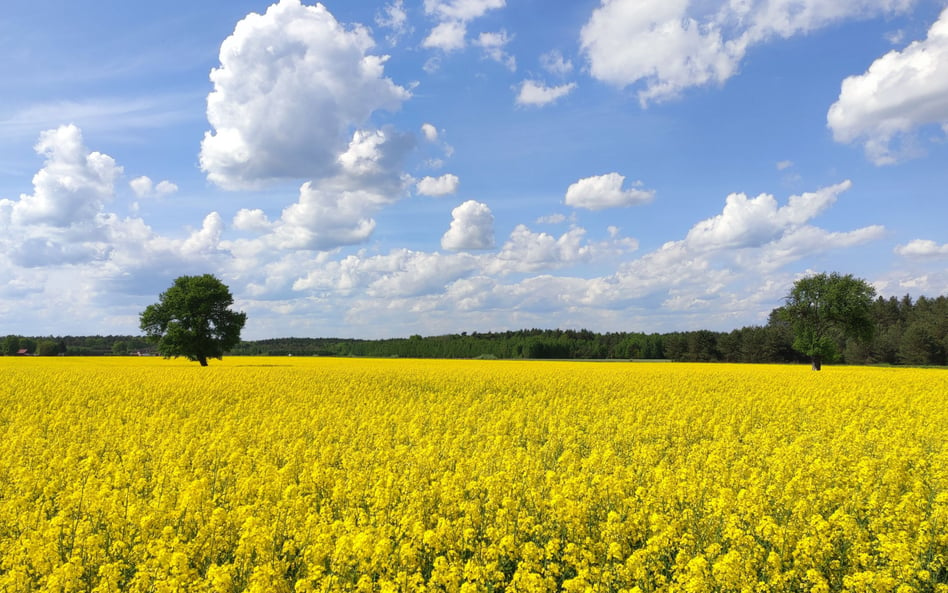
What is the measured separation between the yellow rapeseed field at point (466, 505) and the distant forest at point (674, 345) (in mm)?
78610

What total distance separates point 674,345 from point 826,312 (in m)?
56.0

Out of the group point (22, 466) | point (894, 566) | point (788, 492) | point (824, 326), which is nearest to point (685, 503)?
point (788, 492)

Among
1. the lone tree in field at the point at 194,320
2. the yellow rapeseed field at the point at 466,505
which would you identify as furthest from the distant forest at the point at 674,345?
the yellow rapeseed field at the point at 466,505

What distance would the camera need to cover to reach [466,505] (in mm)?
6586

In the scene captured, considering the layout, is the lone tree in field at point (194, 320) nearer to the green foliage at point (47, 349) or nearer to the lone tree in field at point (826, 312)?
the lone tree in field at point (826, 312)

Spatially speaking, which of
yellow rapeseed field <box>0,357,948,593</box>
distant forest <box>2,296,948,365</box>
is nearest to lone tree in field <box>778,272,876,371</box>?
yellow rapeseed field <box>0,357,948,593</box>

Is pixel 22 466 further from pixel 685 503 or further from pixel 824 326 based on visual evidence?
pixel 824 326

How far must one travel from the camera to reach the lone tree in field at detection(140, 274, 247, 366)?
45.5 metres

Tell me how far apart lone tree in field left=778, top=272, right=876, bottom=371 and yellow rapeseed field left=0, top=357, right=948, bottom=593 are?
97.2ft

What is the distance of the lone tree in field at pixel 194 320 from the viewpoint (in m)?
45.5

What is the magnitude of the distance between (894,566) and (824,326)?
44181 millimetres

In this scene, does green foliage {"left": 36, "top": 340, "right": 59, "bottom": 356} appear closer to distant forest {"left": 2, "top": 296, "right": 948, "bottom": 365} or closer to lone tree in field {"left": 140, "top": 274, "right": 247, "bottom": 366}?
distant forest {"left": 2, "top": 296, "right": 948, "bottom": 365}

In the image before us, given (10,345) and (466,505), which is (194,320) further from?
(10,345)

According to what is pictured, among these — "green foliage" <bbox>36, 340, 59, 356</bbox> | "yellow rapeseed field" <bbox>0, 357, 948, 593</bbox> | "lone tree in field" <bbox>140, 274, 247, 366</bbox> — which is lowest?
"green foliage" <bbox>36, 340, 59, 356</bbox>
